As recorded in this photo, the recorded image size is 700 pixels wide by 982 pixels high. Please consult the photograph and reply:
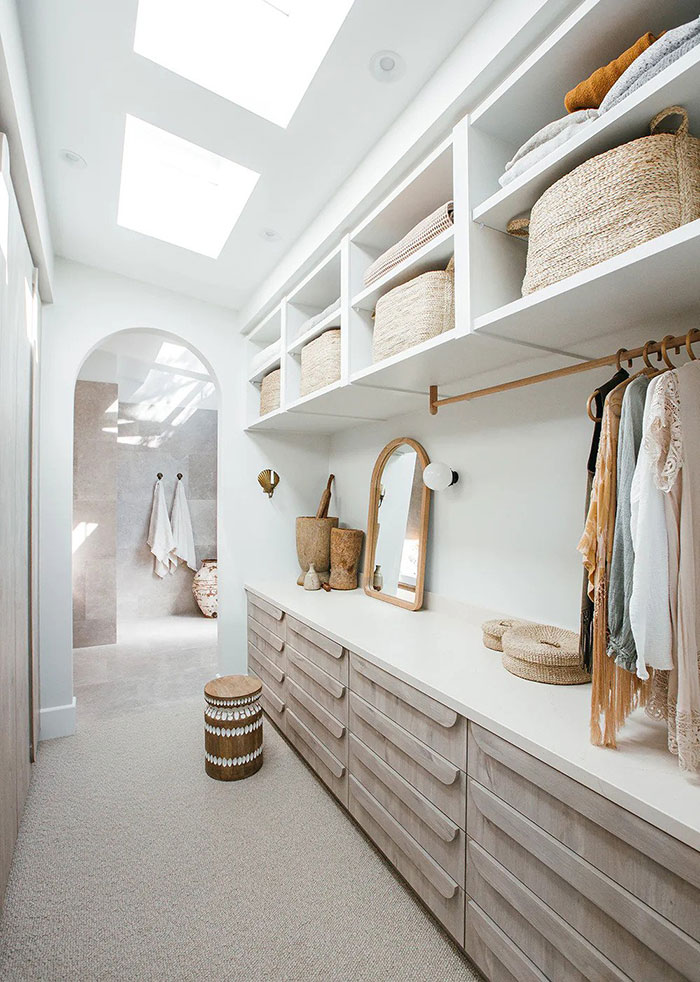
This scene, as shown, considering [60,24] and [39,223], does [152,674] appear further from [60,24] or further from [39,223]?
[60,24]

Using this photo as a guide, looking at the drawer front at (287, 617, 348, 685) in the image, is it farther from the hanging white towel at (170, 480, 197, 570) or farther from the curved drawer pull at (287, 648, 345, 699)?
the hanging white towel at (170, 480, 197, 570)

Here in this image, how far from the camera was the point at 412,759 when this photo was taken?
60.5 inches

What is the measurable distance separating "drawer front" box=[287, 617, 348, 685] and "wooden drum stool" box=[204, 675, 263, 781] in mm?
317

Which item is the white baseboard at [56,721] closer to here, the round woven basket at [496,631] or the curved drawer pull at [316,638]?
the curved drawer pull at [316,638]

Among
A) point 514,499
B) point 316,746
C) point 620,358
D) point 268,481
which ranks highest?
point 620,358

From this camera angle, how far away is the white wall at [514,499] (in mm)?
1740

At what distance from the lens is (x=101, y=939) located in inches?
56.6

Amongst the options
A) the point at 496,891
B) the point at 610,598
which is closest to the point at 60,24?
the point at 610,598

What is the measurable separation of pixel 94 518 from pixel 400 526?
3140 mm

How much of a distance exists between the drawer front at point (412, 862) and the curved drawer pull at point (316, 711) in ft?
0.60

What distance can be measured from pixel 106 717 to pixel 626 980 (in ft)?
9.19

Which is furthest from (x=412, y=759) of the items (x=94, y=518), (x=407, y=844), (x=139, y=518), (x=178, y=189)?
(x=139, y=518)

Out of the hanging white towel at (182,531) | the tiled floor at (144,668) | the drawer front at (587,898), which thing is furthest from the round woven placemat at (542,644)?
the hanging white towel at (182,531)

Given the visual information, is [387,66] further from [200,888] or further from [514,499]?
[200,888]
